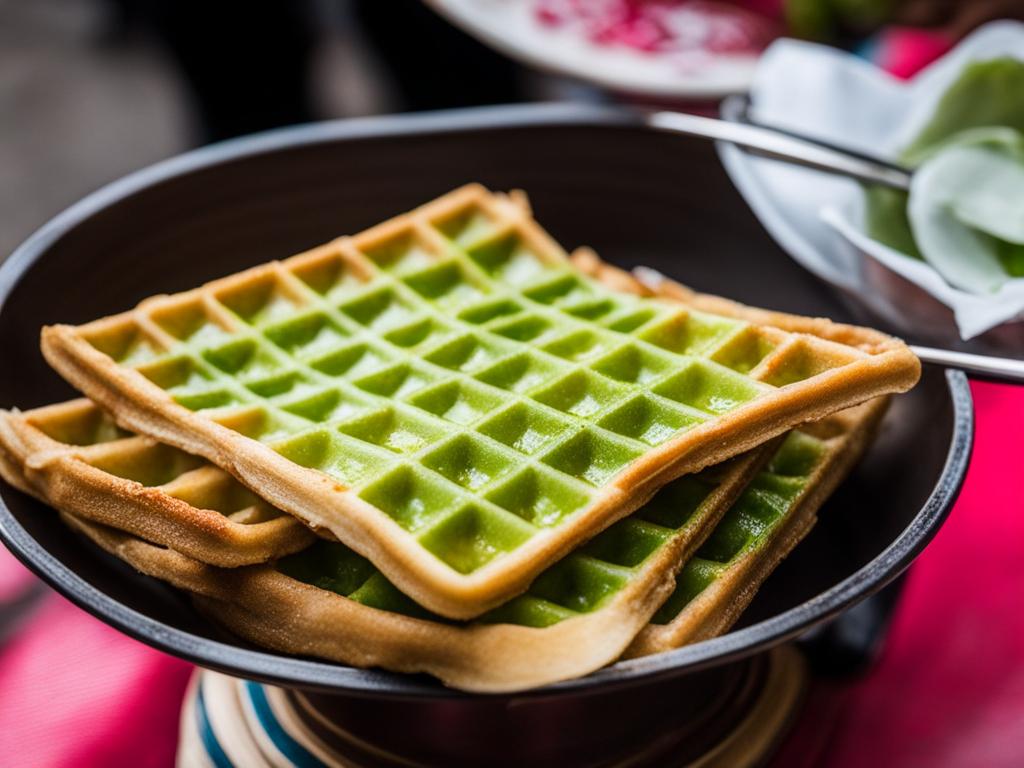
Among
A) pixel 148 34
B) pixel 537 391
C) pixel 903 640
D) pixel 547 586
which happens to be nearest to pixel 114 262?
pixel 537 391

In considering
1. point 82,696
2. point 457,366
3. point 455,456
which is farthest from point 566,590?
point 82,696

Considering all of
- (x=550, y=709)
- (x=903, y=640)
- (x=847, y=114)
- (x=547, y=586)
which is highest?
(x=847, y=114)

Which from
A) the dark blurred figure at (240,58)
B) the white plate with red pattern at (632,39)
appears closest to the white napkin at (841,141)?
the white plate with red pattern at (632,39)

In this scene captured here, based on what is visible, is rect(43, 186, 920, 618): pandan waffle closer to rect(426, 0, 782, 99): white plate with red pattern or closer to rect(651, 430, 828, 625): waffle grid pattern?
rect(651, 430, 828, 625): waffle grid pattern

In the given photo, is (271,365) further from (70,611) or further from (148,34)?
(148,34)

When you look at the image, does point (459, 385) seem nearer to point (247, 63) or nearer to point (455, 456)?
point (455, 456)
